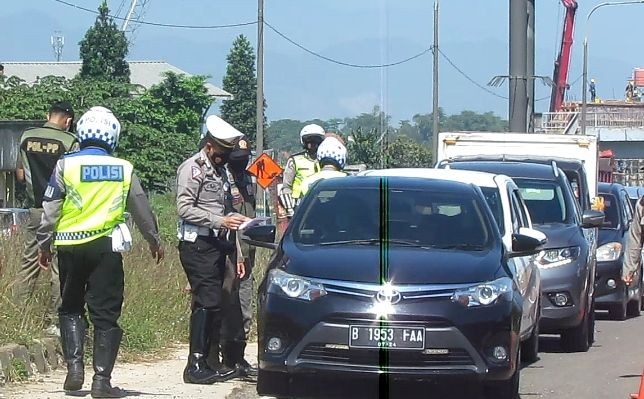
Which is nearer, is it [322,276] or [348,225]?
[322,276]

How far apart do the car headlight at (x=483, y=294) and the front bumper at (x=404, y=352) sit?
3.3 inches

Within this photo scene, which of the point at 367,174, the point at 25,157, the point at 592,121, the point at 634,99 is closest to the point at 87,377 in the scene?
the point at 25,157

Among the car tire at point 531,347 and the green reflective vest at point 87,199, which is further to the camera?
the car tire at point 531,347

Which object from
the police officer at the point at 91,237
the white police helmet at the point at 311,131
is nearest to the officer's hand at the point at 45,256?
the police officer at the point at 91,237

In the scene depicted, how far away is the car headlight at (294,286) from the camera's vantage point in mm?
8945

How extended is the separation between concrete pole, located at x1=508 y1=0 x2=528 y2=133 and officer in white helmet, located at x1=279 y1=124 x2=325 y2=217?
52.8 feet

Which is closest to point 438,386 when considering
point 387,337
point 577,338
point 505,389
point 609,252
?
point 505,389

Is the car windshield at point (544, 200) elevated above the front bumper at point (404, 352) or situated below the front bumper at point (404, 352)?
above

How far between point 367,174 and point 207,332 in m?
1.98

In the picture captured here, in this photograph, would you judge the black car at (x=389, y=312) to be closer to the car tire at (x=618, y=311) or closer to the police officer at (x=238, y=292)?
the police officer at (x=238, y=292)

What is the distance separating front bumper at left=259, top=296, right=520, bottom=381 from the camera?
8.79 metres

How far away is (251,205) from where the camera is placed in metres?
11.0

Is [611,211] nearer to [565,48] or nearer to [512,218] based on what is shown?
[512,218]

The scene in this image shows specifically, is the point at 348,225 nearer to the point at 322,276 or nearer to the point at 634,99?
the point at 322,276
